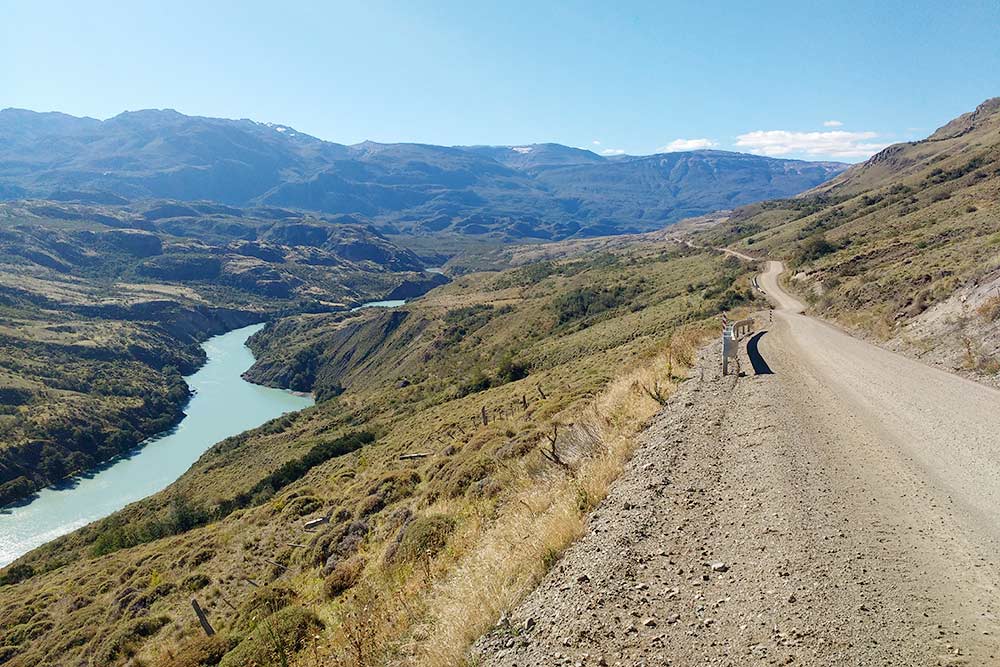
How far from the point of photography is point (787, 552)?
593 centimetres

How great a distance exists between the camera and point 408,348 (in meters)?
125

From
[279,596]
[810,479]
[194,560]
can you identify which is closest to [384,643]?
[810,479]

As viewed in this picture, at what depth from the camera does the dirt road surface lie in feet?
15.2

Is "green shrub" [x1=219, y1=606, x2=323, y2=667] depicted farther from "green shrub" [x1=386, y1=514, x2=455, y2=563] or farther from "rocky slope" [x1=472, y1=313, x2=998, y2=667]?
"rocky slope" [x1=472, y1=313, x2=998, y2=667]

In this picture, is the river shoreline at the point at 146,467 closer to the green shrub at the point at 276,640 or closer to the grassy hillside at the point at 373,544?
the grassy hillside at the point at 373,544

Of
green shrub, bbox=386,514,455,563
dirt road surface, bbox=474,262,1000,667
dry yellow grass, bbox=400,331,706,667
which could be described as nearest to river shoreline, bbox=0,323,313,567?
green shrub, bbox=386,514,455,563

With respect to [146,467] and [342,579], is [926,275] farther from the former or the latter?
[146,467]

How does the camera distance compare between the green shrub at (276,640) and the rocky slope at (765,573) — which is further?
the green shrub at (276,640)

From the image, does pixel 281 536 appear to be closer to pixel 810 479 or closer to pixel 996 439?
pixel 810 479

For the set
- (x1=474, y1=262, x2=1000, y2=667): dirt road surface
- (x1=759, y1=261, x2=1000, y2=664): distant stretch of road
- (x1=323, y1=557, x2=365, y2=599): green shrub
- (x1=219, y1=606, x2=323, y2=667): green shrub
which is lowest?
(x1=323, y1=557, x2=365, y2=599): green shrub

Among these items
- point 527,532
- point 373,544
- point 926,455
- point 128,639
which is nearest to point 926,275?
point 926,455

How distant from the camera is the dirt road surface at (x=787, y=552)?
15.2ft

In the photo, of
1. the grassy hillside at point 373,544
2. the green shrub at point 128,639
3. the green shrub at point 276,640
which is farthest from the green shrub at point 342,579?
the green shrub at point 128,639

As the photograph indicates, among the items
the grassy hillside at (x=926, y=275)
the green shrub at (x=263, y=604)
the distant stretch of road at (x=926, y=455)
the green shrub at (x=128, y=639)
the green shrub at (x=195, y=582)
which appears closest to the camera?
the distant stretch of road at (x=926, y=455)
